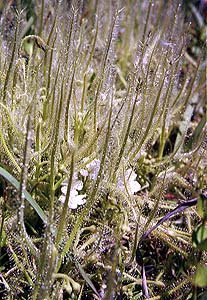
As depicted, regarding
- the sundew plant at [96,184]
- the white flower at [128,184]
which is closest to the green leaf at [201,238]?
the sundew plant at [96,184]

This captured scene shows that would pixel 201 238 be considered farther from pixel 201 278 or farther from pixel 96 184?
pixel 96 184

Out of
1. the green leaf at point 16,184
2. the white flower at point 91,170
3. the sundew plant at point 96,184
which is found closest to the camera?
the green leaf at point 16,184

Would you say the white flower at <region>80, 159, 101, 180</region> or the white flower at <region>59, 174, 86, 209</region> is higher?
the white flower at <region>80, 159, 101, 180</region>

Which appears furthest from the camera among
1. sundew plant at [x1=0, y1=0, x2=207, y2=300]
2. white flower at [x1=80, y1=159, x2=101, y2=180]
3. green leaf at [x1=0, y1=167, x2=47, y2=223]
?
white flower at [x1=80, y1=159, x2=101, y2=180]

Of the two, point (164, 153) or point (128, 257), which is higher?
point (164, 153)

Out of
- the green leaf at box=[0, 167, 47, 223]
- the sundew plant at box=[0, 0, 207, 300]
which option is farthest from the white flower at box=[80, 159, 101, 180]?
the green leaf at box=[0, 167, 47, 223]

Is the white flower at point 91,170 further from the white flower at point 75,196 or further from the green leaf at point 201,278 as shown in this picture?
the green leaf at point 201,278

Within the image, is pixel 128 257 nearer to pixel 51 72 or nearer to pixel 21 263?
pixel 21 263

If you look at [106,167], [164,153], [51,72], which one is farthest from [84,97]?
[164,153]

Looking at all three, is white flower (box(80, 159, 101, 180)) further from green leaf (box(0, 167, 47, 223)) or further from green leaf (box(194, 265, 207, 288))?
green leaf (box(194, 265, 207, 288))

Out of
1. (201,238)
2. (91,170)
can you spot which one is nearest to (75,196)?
(91,170)

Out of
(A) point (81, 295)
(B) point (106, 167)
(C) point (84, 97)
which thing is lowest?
(A) point (81, 295)
